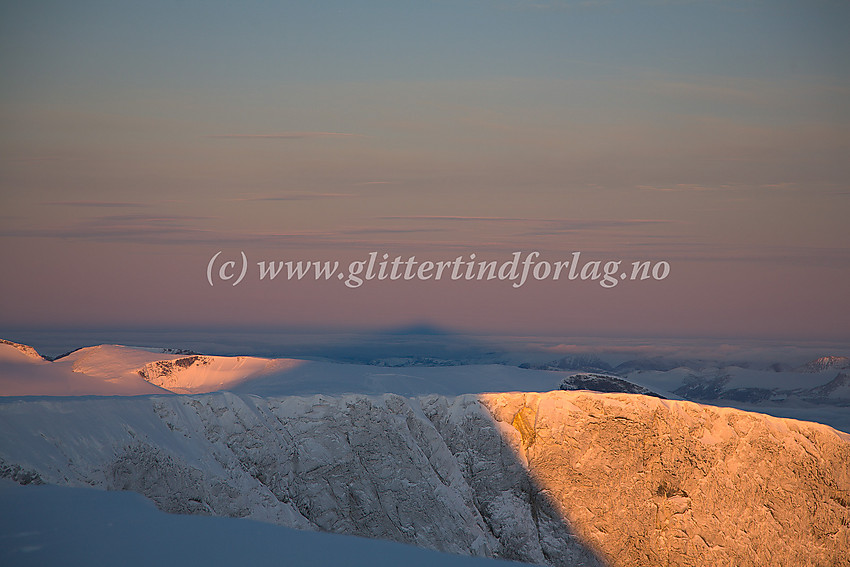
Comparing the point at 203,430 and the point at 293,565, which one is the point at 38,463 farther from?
the point at 293,565

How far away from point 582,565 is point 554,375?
22391mm

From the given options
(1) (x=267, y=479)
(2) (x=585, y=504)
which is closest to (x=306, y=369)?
(1) (x=267, y=479)

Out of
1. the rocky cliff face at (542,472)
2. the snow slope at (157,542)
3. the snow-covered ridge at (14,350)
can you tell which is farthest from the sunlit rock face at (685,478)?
the snow slope at (157,542)

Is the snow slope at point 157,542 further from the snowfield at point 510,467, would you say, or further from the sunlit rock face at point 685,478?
the sunlit rock face at point 685,478

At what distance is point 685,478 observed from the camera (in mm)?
41969

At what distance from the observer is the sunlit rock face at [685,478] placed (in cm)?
4019

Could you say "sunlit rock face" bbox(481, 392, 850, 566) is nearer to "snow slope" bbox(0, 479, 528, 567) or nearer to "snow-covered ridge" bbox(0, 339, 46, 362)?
"snow-covered ridge" bbox(0, 339, 46, 362)

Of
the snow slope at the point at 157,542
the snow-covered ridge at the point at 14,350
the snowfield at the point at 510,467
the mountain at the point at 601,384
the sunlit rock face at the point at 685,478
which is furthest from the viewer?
the mountain at the point at 601,384

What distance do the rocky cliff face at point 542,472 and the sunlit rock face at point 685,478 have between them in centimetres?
7

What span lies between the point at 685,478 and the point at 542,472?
25.3 feet

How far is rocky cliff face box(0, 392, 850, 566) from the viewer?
36.5 meters

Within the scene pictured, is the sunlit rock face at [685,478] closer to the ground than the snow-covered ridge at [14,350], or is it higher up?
closer to the ground

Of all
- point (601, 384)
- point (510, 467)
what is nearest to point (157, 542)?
point (510, 467)

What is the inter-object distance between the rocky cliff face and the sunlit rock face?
0.22 ft
